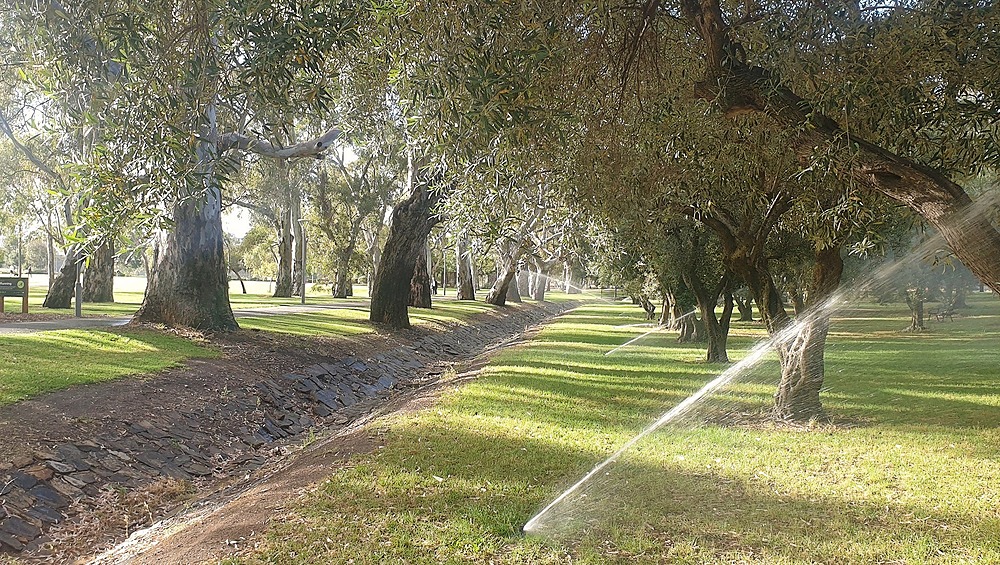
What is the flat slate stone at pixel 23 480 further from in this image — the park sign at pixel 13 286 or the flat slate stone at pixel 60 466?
the park sign at pixel 13 286

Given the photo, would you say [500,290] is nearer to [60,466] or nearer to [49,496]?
[60,466]

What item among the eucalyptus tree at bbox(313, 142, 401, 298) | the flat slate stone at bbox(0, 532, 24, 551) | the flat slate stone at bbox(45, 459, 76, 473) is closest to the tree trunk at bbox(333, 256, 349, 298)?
the eucalyptus tree at bbox(313, 142, 401, 298)

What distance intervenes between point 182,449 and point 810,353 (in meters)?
9.56

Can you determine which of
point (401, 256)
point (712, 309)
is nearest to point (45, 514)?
point (712, 309)

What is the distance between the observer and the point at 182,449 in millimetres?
11203

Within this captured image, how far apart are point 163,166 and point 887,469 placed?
27.3ft

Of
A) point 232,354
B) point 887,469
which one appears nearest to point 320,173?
point 232,354

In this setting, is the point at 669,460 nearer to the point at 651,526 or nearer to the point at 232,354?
the point at 651,526

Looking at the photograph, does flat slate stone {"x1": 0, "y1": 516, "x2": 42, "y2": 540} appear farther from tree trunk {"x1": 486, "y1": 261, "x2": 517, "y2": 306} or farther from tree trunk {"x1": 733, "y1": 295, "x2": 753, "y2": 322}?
tree trunk {"x1": 486, "y1": 261, "x2": 517, "y2": 306}

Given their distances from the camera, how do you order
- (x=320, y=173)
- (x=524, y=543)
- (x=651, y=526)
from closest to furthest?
1. (x=524, y=543)
2. (x=651, y=526)
3. (x=320, y=173)

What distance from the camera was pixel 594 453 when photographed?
376 inches

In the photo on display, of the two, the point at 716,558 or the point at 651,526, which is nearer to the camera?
the point at 716,558

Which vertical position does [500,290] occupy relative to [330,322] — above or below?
above

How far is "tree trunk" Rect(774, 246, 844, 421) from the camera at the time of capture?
11430mm
